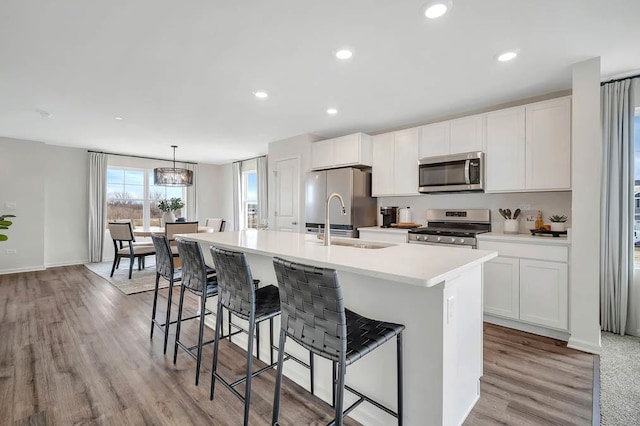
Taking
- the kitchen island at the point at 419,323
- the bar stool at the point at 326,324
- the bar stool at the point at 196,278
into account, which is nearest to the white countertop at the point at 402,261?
the kitchen island at the point at 419,323

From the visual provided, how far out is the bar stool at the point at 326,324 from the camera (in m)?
1.24

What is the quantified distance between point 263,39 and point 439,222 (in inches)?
122

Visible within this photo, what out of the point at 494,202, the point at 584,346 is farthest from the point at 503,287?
the point at 494,202

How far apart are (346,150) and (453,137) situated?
4.87 ft

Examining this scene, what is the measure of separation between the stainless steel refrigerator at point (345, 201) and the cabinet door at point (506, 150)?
66.1 inches

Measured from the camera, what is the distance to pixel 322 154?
191 inches

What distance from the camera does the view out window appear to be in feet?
25.0

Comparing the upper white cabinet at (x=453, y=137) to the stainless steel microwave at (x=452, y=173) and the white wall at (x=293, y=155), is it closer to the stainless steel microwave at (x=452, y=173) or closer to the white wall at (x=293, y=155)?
the stainless steel microwave at (x=452, y=173)

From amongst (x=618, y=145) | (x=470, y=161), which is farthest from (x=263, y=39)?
(x=618, y=145)

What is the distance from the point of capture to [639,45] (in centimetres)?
231

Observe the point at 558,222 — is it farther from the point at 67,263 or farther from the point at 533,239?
the point at 67,263

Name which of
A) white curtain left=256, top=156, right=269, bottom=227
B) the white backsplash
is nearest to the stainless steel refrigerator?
the white backsplash

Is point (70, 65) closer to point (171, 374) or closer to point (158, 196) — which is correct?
point (171, 374)

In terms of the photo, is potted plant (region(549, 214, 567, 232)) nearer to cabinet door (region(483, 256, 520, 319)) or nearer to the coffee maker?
cabinet door (region(483, 256, 520, 319))
